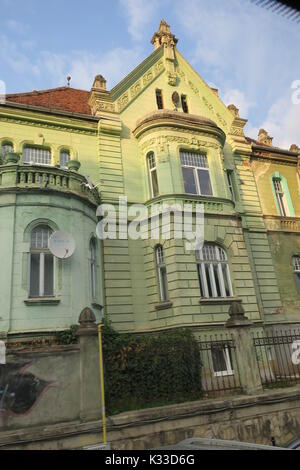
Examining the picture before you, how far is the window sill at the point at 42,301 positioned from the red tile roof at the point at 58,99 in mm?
9816

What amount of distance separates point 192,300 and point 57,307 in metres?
5.33

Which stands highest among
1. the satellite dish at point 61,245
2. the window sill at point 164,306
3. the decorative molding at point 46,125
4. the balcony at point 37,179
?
the decorative molding at point 46,125

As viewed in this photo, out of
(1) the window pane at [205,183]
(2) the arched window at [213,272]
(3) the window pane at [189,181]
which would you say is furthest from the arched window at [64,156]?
(2) the arched window at [213,272]

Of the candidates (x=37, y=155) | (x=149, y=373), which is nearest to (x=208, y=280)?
(x=149, y=373)

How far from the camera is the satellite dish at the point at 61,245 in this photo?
11742 mm

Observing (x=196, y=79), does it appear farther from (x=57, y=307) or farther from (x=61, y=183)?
(x=57, y=307)

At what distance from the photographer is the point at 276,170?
69.3 ft

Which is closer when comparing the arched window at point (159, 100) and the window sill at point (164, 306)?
the window sill at point (164, 306)

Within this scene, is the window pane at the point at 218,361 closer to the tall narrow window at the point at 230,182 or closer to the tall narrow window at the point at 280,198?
the tall narrow window at the point at 230,182

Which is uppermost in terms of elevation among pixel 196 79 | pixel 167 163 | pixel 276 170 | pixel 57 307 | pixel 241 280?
pixel 196 79

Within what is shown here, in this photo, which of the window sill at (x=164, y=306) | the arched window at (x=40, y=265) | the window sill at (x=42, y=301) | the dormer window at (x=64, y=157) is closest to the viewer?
the window sill at (x=42, y=301)

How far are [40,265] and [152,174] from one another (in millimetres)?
7464

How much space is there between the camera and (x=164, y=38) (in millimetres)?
20422
